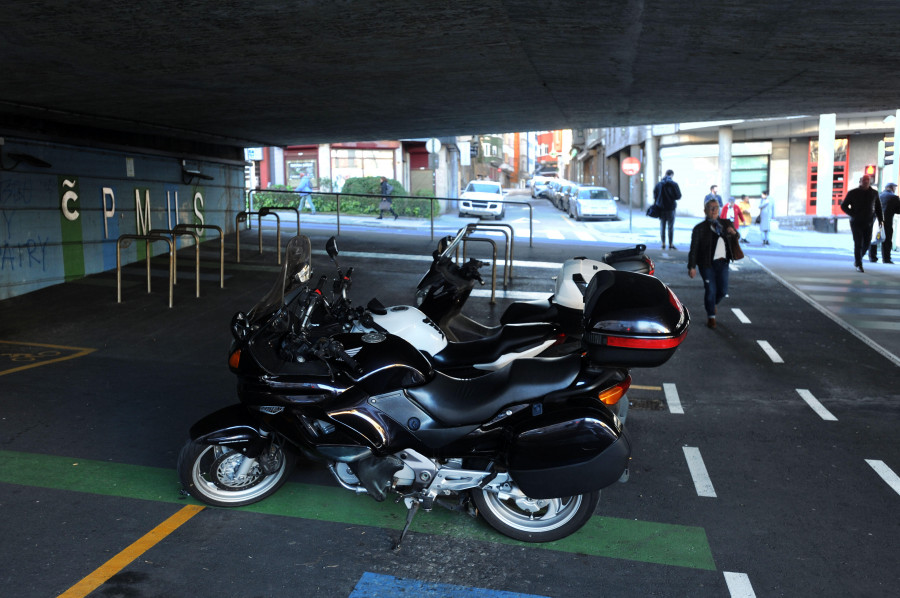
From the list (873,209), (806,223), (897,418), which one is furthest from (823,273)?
(806,223)

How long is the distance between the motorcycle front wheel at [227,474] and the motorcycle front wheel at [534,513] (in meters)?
1.23

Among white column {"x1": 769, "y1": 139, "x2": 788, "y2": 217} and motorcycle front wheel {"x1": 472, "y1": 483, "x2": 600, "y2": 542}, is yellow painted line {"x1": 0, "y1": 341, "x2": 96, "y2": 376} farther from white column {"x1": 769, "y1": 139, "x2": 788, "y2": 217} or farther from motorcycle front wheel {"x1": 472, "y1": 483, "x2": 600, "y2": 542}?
white column {"x1": 769, "y1": 139, "x2": 788, "y2": 217}

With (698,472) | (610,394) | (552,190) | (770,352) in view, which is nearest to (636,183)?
(552,190)

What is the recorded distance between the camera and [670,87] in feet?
35.6

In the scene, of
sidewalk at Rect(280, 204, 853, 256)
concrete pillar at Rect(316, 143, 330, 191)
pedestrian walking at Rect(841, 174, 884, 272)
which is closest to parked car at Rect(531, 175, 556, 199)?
concrete pillar at Rect(316, 143, 330, 191)

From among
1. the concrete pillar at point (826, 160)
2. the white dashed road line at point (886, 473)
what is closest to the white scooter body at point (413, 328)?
the white dashed road line at point (886, 473)

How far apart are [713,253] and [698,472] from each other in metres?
5.02

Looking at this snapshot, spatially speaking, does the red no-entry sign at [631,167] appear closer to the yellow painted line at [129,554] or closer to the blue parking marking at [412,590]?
the yellow painted line at [129,554]

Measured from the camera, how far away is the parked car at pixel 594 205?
3188 cm

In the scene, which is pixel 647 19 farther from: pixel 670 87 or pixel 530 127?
pixel 530 127

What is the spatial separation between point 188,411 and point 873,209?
13089 mm

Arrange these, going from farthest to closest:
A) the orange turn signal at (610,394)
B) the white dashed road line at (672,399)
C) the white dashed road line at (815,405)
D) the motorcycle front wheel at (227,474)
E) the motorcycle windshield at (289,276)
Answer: the white dashed road line at (672,399), the white dashed road line at (815,405), the motorcycle front wheel at (227,474), the motorcycle windshield at (289,276), the orange turn signal at (610,394)

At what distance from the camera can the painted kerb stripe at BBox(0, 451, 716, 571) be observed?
3951 millimetres

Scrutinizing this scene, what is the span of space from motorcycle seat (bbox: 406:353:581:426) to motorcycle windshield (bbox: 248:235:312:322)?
2.89 feet
